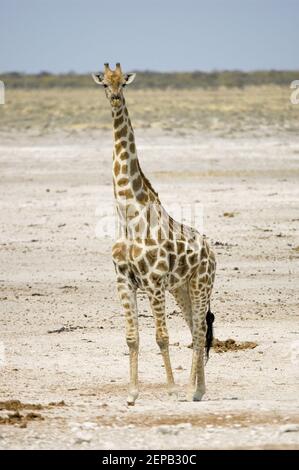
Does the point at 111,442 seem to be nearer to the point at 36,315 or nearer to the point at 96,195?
the point at 36,315

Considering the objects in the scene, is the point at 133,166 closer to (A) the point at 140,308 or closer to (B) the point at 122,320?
(B) the point at 122,320

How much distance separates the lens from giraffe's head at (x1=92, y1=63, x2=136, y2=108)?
10156 millimetres

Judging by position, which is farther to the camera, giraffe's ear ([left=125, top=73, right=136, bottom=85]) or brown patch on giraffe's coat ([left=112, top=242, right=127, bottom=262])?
giraffe's ear ([left=125, top=73, right=136, bottom=85])

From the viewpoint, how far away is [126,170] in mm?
10406

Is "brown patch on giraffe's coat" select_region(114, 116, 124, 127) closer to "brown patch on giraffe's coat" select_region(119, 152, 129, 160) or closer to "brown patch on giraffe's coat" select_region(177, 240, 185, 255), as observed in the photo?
"brown patch on giraffe's coat" select_region(119, 152, 129, 160)

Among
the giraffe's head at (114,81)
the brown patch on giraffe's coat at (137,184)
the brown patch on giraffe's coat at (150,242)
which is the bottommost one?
the brown patch on giraffe's coat at (150,242)

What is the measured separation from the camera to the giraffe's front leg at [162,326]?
33.0 feet

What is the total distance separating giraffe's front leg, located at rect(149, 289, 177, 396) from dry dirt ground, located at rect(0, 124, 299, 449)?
0.51 feet

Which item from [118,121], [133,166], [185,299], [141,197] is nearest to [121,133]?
[118,121]

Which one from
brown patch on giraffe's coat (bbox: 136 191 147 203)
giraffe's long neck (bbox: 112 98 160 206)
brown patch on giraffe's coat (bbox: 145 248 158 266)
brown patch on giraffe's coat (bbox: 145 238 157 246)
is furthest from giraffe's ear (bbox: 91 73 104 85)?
brown patch on giraffe's coat (bbox: 145 248 158 266)

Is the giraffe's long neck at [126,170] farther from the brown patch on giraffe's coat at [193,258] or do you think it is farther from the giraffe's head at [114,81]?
the brown patch on giraffe's coat at [193,258]

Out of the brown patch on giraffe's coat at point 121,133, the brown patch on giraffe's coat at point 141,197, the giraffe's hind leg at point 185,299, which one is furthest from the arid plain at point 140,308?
the brown patch on giraffe's coat at point 121,133

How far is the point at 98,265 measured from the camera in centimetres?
1661

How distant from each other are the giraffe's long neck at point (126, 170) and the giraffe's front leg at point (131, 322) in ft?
2.25
